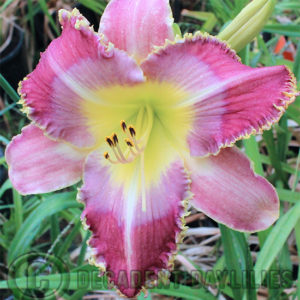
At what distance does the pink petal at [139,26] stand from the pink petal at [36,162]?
0.75 ft

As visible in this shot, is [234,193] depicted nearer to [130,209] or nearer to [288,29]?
[130,209]

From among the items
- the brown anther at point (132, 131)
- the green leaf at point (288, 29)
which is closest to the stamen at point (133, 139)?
the brown anther at point (132, 131)

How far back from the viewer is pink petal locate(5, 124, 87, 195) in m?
0.80

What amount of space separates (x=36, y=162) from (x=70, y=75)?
0.64 feet

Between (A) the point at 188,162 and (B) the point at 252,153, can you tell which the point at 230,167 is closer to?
(A) the point at 188,162

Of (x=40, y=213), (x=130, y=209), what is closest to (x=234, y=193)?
(x=130, y=209)

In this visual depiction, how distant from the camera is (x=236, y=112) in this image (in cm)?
66

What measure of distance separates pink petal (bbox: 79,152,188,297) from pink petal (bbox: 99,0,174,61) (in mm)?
220

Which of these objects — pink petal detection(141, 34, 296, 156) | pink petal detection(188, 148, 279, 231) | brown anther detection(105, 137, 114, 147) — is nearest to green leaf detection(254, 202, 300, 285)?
pink petal detection(188, 148, 279, 231)

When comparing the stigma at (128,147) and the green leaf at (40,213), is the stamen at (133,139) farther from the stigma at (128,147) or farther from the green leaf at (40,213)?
the green leaf at (40,213)

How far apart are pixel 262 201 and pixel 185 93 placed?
0.75 feet

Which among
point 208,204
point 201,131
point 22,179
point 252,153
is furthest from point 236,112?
point 22,179

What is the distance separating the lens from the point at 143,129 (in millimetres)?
808

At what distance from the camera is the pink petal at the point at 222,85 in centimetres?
64
